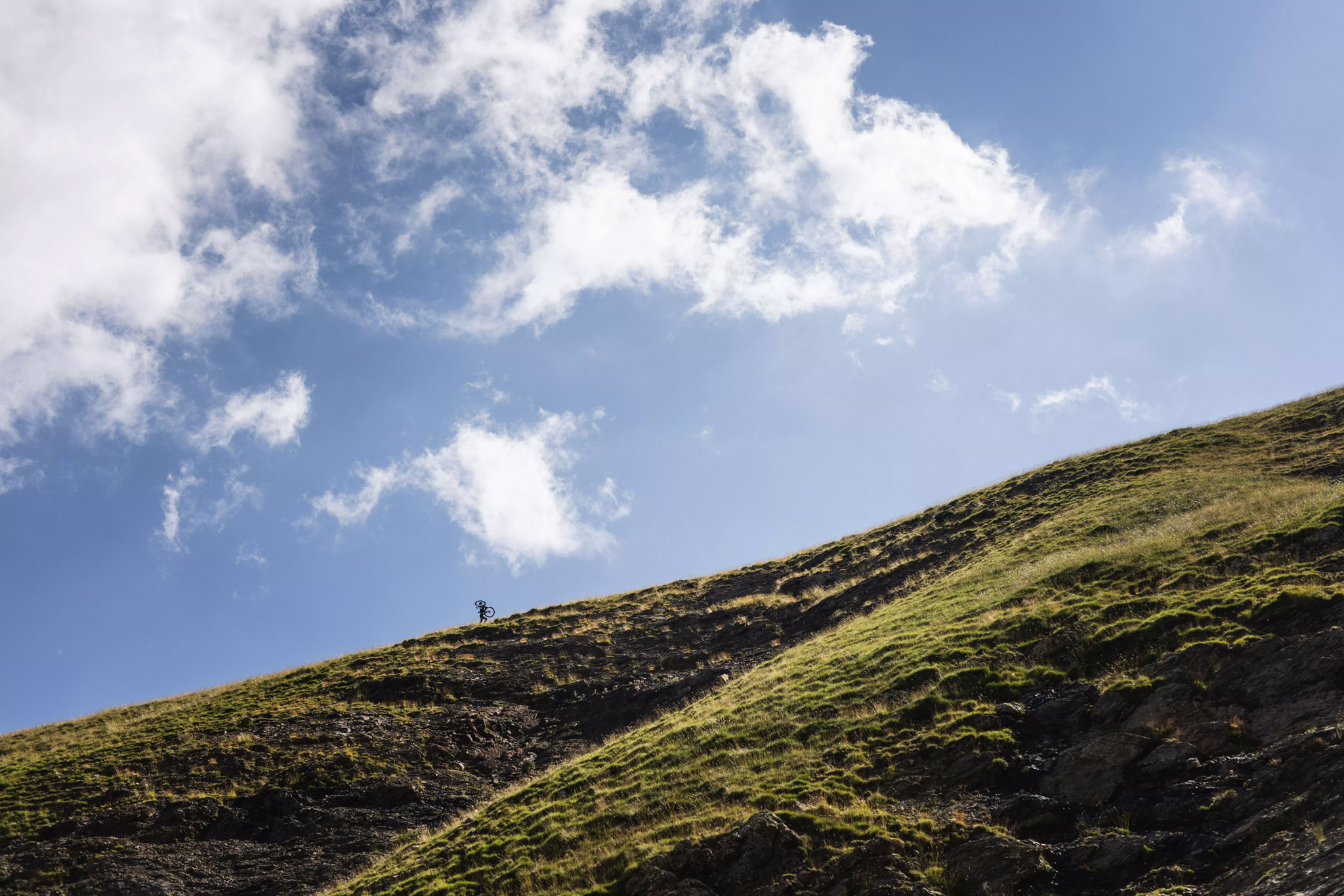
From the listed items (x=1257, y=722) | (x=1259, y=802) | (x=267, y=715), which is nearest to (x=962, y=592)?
(x=1257, y=722)

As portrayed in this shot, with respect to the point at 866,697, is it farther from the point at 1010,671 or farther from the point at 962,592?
the point at 962,592

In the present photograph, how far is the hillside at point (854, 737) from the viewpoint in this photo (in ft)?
48.2

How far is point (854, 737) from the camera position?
20.9 meters

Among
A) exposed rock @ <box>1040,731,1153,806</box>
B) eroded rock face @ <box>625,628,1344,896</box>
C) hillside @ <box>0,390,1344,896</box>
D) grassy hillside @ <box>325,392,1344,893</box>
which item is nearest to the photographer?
eroded rock face @ <box>625,628,1344,896</box>

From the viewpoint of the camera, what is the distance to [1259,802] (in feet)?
43.4

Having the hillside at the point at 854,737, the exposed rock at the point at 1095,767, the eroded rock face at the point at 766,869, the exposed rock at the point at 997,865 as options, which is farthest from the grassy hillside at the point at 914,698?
the exposed rock at the point at 1095,767

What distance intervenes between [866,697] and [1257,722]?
10.1 meters

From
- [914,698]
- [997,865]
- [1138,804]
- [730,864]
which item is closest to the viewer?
[997,865]

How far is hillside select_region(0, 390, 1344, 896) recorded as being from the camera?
14.7m

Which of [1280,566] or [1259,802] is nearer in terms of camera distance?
[1259,802]

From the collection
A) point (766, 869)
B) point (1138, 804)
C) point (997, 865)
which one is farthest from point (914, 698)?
point (766, 869)

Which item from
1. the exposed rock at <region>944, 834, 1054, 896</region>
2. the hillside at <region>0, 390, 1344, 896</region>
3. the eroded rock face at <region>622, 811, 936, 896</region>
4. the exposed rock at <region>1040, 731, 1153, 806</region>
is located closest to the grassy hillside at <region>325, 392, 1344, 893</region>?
the hillside at <region>0, 390, 1344, 896</region>

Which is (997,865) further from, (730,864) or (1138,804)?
(730,864)

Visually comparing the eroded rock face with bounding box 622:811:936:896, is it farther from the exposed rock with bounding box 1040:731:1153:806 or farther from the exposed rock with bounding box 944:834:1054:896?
the exposed rock with bounding box 1040:731:1153:806
